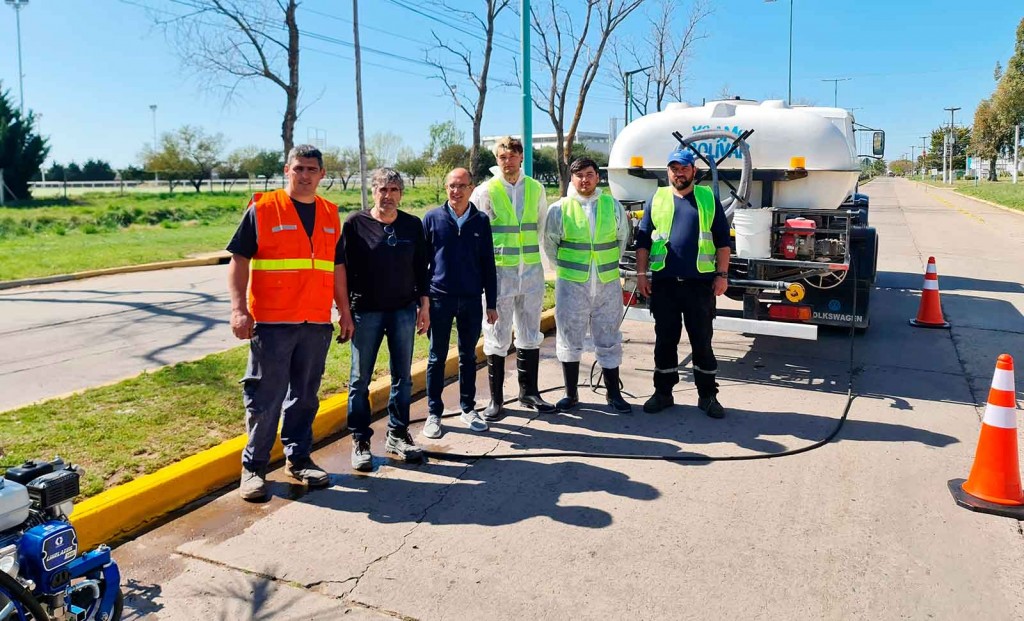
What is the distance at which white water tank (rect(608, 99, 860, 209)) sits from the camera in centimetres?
702

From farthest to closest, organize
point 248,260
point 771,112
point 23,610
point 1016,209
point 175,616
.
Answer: point 1016,209, point 771,112, point 248,260, point 175,616, point 23,610

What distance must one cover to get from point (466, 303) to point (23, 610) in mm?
3176

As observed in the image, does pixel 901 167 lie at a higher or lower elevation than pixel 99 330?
higher

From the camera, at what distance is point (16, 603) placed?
2.38 metres

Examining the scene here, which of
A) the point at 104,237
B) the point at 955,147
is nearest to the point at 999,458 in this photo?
the point at 104,237

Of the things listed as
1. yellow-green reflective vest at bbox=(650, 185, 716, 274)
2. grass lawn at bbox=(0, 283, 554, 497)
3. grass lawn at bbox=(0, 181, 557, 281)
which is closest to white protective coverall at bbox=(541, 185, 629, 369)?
yellow-green reflective vest at bbox=(650, 185, 716, 274)

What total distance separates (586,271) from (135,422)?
3208mm

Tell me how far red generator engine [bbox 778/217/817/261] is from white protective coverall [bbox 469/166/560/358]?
246cm

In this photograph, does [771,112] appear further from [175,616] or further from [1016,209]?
[1016,209]

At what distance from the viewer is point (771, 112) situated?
7.26 meters

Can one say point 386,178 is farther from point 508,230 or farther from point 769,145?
point 769,145

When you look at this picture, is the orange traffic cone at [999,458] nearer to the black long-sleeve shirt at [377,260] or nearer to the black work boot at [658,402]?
the black work boot at [658,402]

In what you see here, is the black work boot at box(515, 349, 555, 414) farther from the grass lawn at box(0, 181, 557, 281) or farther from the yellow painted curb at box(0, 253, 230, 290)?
the grass lawn at box(0, 181, 557, 281)

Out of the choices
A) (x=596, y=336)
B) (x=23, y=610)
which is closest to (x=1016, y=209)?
(x=596, y=336)
